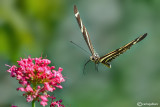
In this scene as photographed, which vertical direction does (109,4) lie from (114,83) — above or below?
above

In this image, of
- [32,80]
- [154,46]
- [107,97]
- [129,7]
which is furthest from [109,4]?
[32,80]

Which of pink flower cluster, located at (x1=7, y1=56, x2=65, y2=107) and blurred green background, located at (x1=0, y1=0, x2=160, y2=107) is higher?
blurred green background, located at (x1=0, y1=0, x2=160, y2=107)

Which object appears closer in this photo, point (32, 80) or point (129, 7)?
point (32, 80)

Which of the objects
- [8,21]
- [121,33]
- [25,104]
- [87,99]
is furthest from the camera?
[121,33]

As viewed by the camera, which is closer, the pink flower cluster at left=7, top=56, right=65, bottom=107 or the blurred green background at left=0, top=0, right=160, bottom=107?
the pink flower cluster at left=7, top=56, right=65, bottom=107

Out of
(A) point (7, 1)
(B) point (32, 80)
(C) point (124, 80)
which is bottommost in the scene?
(B) point (32, 80)

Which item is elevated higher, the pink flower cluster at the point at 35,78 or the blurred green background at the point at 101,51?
the blurred green background at the point at 101,51

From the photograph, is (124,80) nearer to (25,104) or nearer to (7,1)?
(25,104)

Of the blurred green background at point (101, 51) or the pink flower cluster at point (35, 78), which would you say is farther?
the blurred green background at point (101, 51)
